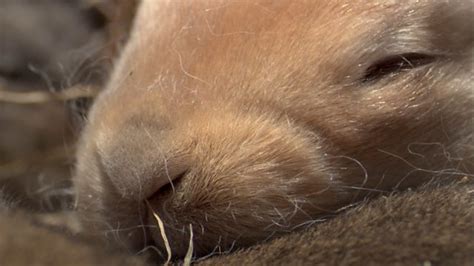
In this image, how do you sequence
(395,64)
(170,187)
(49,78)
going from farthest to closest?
(49,78), (395,64), (170,187)

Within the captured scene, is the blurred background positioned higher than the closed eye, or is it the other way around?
the closed eye

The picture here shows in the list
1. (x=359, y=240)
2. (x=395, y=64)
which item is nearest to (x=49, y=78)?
(x=395, y=64)

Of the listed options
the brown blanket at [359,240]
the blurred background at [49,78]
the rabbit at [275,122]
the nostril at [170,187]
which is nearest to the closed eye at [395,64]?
the rabbit at [275,122]

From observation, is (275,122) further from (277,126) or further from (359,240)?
(359,240)

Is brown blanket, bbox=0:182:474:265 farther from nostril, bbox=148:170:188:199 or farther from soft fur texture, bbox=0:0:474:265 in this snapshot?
nostril, bbox=148:170:188:199

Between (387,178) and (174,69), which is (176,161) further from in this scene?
(387,178)

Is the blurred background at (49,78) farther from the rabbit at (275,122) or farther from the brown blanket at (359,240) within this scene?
the brown blanket at (359,240)

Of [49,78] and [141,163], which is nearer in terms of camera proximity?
[141,163]

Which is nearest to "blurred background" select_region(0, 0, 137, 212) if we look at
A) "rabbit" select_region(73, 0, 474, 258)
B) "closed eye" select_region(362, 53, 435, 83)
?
"rabbit" select_region(73, 0, 474, 258)

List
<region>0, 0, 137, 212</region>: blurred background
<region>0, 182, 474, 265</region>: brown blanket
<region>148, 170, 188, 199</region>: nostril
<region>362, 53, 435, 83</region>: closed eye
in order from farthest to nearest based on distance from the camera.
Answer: <region>0, 0, 137, 212</region>: blurred background < <region>362, 53, 435, 83</region>: closed eye < <region>148, 170, 188, 199</region>: nostril < <region>0, 182, 474, 265</region>: brown blanket
